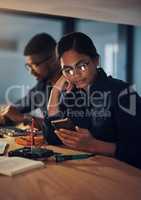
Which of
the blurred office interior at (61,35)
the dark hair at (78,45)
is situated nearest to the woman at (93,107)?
the dark hair at (78,45)

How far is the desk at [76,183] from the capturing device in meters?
0.91

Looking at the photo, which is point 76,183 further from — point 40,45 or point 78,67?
point 40,45

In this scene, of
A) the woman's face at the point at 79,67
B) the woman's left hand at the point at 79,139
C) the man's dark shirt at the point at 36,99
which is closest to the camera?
the woman's left hand at the point at 79,139

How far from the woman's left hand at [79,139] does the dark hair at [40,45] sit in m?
0.63

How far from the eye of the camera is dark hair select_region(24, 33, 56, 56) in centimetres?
188

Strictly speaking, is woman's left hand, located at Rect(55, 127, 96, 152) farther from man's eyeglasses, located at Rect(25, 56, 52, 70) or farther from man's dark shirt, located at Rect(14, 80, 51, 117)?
man's eyeglasses, located at Rect(25, 56, 52, 70)

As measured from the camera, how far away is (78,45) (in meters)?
1.59

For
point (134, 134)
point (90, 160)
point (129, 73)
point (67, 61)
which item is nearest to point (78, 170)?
point (90, 160)

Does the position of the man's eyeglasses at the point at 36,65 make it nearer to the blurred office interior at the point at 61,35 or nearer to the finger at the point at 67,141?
the blurred office interior at the point at 61,35

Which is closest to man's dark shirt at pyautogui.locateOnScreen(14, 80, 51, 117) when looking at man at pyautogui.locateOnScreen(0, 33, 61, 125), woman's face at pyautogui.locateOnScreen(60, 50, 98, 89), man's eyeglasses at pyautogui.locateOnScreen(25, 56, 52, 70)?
man at pyautogui.locateOnScreen(0, 33, 61, 125)

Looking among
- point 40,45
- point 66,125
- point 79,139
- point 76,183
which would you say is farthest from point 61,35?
point 76,183

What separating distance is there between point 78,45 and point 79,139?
1.56 feet

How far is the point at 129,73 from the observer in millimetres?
1843

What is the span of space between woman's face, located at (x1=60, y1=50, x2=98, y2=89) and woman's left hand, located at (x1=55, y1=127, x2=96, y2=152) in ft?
1.06
